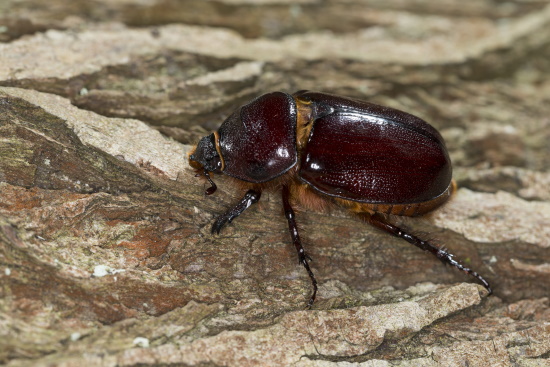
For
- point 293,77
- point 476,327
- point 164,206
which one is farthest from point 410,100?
point 164,206

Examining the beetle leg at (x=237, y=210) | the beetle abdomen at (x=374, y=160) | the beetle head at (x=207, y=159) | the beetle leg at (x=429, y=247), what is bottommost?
the beetle leg at (x=429, y=247)

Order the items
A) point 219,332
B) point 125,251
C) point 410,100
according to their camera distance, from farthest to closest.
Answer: point 410,100
point 125,251
point 219,332

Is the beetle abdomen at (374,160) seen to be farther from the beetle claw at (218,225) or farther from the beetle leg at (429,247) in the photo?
the beetle claw at (218,225)

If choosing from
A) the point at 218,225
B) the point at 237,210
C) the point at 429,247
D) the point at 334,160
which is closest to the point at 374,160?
the point at 334,160

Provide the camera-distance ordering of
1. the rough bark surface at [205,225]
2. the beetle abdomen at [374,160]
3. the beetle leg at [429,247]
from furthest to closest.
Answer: the beetle leg at [429,247] < the beetle abdomen at [374,160] < the rough bark surface at [205,225]

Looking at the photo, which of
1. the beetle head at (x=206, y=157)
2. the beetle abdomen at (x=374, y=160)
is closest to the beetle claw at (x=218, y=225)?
the beetle head at (x=206, y=157)

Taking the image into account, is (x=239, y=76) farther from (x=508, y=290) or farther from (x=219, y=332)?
(x=508, y=290)

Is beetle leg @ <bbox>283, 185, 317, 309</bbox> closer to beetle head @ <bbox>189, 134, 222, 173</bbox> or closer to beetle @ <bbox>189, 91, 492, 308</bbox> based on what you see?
beetle @ <bbox>189, 91, 492, 308</bbox>

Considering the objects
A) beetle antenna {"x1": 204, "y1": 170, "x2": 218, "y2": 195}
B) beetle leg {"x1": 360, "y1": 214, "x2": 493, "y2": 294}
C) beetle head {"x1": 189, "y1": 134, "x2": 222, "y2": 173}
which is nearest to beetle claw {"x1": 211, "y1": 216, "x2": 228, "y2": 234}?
beetle antenna {"x1": 204, "y1": 170, "x2": 218, "y2": 195}
